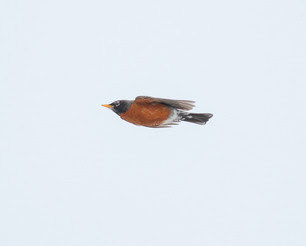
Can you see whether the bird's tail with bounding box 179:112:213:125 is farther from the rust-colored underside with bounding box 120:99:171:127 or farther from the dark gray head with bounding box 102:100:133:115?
the dark gray head with bounding box 102:100:133:115

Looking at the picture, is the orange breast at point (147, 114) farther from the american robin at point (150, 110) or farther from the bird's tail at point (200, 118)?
the bird's tail at point (200, 118)

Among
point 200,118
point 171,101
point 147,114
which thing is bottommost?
point 147,114

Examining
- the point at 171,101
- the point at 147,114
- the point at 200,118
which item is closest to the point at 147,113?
the point at 147,114

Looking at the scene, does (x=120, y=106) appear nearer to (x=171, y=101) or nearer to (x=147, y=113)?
(x=147, y=113)

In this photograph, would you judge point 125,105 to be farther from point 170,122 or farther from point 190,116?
point 190,116

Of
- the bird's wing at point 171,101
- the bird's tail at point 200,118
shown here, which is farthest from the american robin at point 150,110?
the bird's tail at point 200,118

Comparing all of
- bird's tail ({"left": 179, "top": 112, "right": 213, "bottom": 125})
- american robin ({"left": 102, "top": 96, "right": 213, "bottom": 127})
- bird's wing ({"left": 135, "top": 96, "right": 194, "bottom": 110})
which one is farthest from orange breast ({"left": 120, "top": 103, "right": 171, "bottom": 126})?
bird's tail ({"left": 179, "top": 112, "right": 213, "bottom": 125})

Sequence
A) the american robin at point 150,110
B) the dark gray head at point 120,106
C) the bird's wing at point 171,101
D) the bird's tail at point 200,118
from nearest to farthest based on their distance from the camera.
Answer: the bird's wing at point 171,101, the american robin at point 150,110, the dark gray head at point 120,106, the bird's tail at point 200,118

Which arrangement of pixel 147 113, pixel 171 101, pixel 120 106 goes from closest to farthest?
pixel 171 101 → pixel 147 113 → pixel 120 106

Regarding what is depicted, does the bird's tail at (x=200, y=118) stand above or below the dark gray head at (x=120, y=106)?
above
